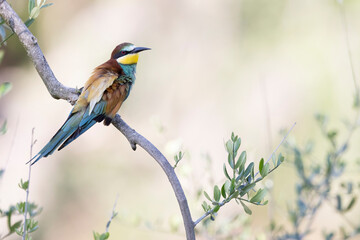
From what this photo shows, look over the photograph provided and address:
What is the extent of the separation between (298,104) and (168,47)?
1.34m

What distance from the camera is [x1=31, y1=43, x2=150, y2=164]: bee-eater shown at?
167 cm

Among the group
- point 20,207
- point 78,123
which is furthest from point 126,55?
point 20,207

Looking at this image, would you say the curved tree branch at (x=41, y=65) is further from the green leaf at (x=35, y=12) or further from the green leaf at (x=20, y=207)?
the green leaf at (x=20, y=207)

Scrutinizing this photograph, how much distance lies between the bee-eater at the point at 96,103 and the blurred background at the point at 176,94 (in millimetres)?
2178

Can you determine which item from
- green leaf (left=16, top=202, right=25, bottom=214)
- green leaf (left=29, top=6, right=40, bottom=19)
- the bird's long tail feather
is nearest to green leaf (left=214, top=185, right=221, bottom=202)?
green leaf (left=16, top=202, right=25, bottom=214)

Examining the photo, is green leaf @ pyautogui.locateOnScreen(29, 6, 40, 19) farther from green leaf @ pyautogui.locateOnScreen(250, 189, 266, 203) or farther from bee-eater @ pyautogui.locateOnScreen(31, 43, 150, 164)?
green leaf @ pyautogui.locateOnScreen(250, 189, 266, 203)

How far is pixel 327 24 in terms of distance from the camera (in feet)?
14.9

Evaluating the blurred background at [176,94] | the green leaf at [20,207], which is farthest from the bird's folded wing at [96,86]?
the blurred background at [176,94]

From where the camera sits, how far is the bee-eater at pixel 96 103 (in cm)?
167

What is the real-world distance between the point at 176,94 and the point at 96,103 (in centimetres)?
295

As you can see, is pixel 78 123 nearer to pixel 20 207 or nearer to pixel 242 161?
pixel 20 207

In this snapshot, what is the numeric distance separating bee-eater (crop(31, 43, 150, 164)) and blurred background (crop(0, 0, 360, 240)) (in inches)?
85.7

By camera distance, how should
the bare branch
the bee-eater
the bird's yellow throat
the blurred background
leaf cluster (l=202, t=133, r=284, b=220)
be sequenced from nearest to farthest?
1. leaf cluster (l=202, t=133, r=284, b=220)
2. the bare branch
3. the bee-eater
4. the bird's yellow throat
5. the blurred background

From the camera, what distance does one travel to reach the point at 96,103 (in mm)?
1773
